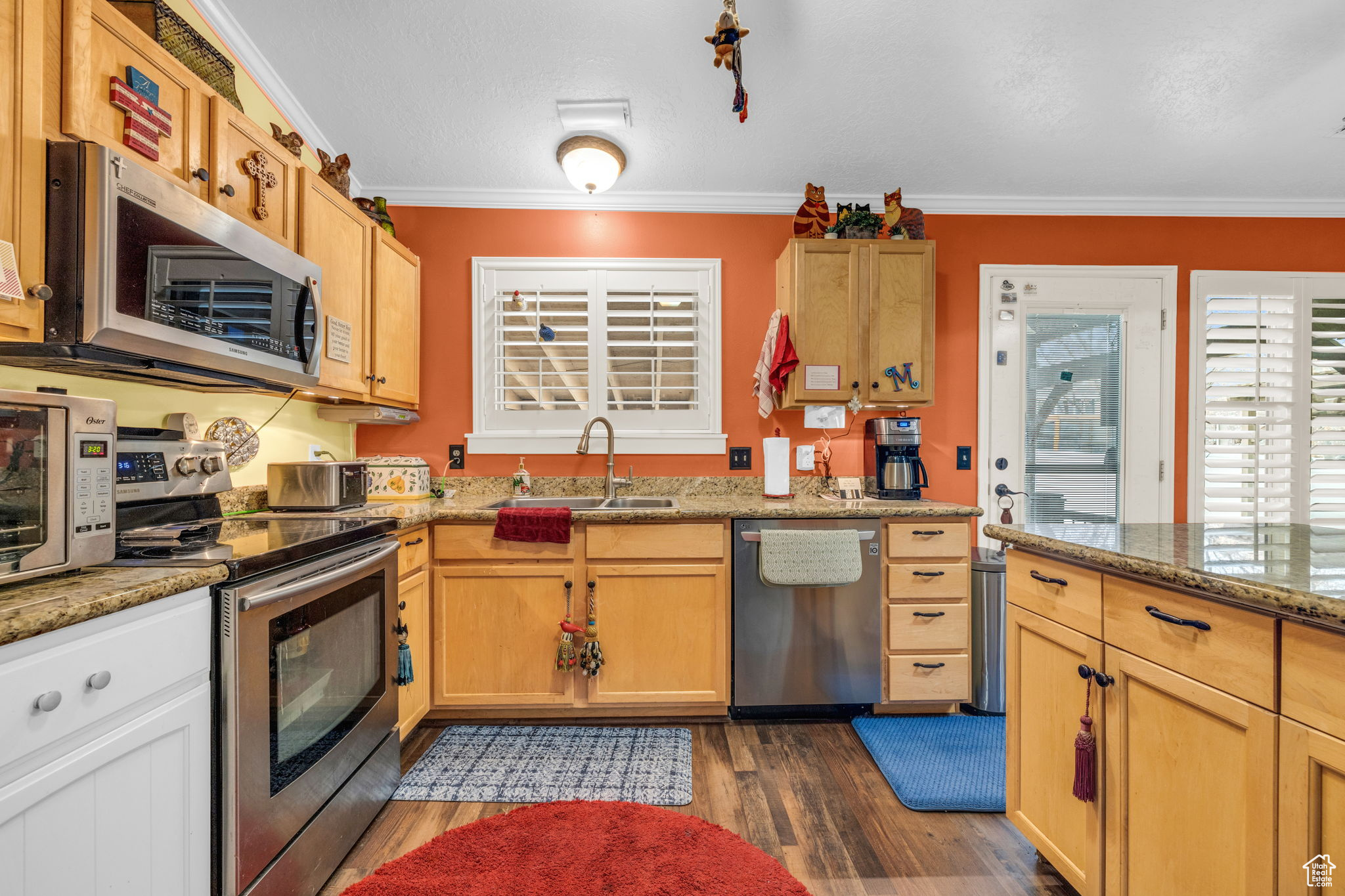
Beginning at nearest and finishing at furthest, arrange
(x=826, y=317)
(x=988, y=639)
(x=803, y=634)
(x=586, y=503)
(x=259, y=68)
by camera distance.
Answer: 1. (x=259, y=68)
2. (x=803, y=634)
3. (x=988, y=639)
4. (x=826, y=317)
5. (x=586, y=503)

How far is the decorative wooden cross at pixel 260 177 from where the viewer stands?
5.53ft

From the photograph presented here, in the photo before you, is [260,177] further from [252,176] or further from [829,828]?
[829,828]

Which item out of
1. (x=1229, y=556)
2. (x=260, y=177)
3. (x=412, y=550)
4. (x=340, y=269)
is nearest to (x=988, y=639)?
(x=1229, y=556)

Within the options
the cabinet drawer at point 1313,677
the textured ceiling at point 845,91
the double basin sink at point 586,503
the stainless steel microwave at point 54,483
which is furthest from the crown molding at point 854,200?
the cabinet drawer at point 1313,677

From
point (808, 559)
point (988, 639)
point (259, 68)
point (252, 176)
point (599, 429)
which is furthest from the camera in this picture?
point (599, 429)

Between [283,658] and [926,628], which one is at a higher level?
[283,658]

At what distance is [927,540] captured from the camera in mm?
2414

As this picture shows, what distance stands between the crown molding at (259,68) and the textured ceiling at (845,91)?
0.03 meters

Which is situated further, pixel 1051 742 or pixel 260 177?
pixel 260 177

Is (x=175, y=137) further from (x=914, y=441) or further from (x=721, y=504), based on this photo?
(x=914, y=441)

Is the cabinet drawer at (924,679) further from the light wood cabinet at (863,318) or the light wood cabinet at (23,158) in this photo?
the light wood cabinet at (23,158)

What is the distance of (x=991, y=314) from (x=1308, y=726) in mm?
2596

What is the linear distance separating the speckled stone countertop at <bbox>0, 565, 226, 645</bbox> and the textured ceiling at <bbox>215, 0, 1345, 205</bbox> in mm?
1766

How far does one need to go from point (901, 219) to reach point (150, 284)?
294cm
